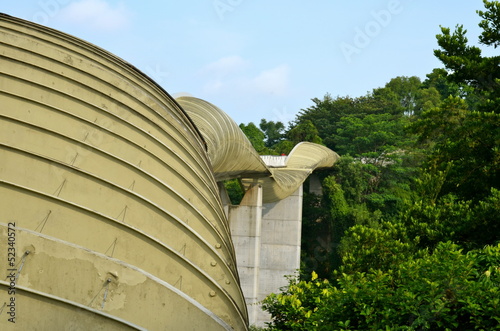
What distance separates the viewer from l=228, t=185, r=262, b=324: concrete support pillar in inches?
1136

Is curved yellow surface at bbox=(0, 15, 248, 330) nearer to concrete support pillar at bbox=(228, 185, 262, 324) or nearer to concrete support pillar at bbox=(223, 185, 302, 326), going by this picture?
concrete support pillar at bbox=(223, 185, 302, 326)

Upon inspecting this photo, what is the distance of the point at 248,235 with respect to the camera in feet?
96.0

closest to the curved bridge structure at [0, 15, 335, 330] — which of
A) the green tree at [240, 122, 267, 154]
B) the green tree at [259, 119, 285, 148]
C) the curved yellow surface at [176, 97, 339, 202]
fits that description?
the curved yellow surface at [176, 97, 339, 202]

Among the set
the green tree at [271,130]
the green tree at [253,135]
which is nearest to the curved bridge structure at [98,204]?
the green tree at [253,135]

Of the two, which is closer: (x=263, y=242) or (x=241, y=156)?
(x=241, y=156)

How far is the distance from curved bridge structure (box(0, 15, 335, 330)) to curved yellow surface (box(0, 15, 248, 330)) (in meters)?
0.01

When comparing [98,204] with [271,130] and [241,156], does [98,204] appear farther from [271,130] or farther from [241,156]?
[271,130]

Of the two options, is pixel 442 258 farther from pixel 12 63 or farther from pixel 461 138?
pixel 461 138

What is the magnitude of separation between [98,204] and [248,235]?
22173 mm

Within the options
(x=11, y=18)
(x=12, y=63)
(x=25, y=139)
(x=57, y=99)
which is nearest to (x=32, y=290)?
(x=25, y=139)

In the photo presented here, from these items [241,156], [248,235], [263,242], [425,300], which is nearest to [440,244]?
[425,300]

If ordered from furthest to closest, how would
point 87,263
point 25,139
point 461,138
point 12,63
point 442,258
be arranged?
1. point 461,138
2. point 12,63
3. point 442,258
4. point 25,139
5. point 87,263

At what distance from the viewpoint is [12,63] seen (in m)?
8.59

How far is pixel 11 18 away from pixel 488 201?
27.9 feet
